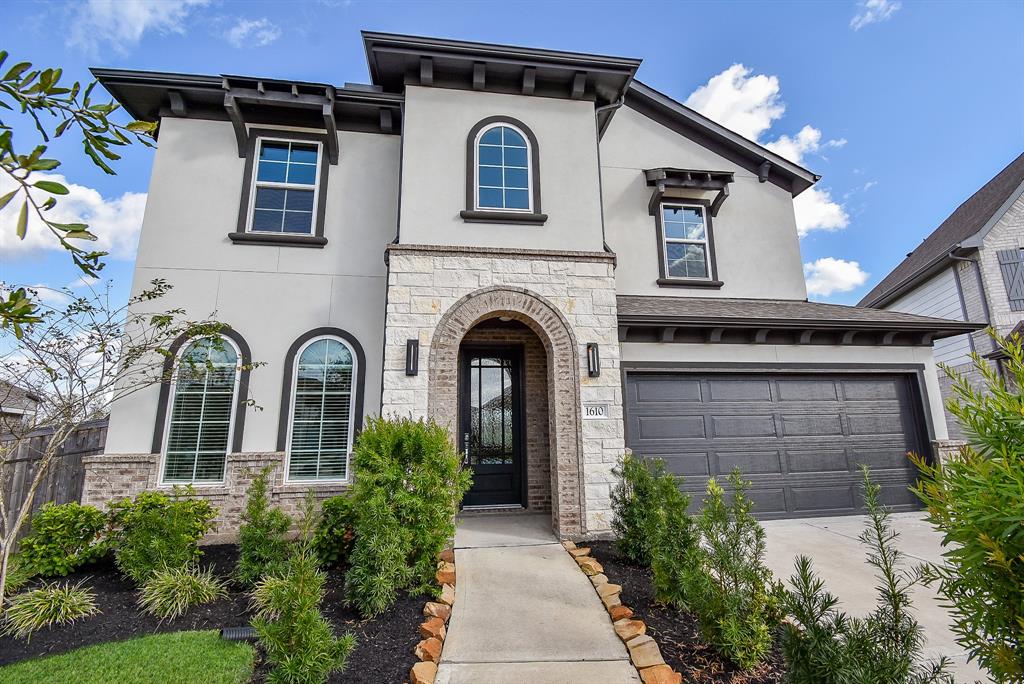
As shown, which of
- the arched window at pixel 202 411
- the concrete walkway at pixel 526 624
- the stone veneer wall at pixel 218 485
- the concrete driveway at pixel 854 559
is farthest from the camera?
the arched window at pixel 202 411

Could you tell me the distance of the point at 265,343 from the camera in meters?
6.66

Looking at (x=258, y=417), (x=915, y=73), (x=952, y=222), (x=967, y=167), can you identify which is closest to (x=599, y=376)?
(x=258, y=417)

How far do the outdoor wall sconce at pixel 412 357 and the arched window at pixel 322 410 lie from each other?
140 centimetres

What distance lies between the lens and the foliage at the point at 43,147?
4.04ft

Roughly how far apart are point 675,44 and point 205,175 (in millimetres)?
8893

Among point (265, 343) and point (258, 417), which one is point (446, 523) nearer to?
point (258, 417)

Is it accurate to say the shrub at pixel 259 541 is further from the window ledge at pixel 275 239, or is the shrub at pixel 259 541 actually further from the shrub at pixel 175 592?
the window ledge at pixel 275 239

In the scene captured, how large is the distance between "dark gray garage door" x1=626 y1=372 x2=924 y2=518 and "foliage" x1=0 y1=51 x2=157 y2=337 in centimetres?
626

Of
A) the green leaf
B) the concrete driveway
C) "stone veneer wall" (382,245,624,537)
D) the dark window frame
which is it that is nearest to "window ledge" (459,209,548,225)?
the dark window frame

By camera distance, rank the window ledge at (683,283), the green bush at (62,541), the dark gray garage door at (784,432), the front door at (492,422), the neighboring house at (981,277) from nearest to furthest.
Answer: the green bush at (62,541)
the dark gray garage door at (784,432)
the front door at (492,422)
the window ledge at (683,283)
the neighboring house at (981,277)

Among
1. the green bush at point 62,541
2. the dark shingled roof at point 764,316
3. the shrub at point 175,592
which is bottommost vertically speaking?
the shrub at point 175,592

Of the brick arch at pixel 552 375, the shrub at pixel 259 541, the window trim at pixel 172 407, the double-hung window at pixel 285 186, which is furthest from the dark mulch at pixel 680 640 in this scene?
the double-hung window at pixel 285 186

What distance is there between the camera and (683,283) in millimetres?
8203

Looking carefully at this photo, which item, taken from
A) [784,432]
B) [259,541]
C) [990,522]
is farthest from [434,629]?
[784,432]
